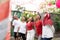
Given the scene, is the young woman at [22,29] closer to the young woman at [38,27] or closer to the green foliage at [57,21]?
the young woman at [38,27]

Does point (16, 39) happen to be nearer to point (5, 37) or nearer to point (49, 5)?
point (49, 5)

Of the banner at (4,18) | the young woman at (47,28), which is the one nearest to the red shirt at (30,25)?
the young woman at (47,28)

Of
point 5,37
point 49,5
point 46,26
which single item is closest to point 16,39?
point 46,26

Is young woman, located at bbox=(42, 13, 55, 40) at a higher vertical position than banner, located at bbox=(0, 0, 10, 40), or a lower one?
lower

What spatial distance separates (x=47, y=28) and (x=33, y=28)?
0.12 m

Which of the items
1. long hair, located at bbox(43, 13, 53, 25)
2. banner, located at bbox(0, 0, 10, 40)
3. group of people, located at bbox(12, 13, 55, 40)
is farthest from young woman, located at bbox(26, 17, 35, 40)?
banner, located at bbox(0, 0, 10, 40)

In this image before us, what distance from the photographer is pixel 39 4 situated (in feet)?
4.21

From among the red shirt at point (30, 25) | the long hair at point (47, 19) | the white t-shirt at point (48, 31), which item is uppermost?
the long hair at point (47, 19)

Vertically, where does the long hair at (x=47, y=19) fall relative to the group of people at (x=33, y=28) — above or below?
above

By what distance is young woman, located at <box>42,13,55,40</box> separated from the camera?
128cm

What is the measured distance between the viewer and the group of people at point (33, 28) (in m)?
1.29

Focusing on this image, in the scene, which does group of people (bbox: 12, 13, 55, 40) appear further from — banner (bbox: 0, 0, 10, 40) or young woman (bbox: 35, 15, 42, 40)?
banner (bbox: 0, 0, 10, 40)

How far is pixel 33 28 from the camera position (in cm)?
132

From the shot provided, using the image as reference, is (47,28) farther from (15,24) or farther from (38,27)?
(15,24)
